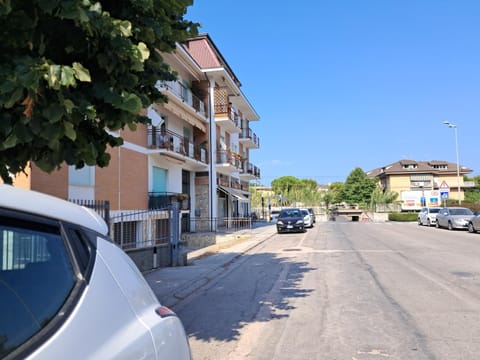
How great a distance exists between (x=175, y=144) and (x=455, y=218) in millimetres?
18723

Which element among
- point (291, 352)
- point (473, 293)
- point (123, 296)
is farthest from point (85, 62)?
point (473, 293)

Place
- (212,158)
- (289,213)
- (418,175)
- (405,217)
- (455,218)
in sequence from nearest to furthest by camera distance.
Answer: (455,218) → (289,213) → (212,158) → (405,217) → (418,175)

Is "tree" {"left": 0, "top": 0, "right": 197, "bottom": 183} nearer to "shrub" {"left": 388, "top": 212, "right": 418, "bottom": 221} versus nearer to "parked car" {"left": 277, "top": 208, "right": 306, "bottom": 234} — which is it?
"parked car" {"left": 277, "top": 208, "right": 306, "bottom": 234}

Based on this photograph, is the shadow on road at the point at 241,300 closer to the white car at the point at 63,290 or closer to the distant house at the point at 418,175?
the white car at the point at 63,290

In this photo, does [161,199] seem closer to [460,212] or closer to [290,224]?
[290,224]

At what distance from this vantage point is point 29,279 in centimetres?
156

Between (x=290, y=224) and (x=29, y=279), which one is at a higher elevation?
(x=29, y=279)

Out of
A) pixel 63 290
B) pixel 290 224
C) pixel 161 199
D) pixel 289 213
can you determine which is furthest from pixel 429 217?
pixel 63 290

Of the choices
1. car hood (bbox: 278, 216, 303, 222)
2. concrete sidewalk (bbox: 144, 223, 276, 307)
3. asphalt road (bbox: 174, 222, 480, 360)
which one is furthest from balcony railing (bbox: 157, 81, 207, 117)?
asphalt road (bbox: 174, 222, 480, 360)

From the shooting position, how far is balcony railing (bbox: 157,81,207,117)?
79.5 feet

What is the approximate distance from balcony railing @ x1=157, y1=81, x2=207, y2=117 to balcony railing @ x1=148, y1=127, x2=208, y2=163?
7.77 ft

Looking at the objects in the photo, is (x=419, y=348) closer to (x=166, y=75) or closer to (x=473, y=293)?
(x=473, y=293)

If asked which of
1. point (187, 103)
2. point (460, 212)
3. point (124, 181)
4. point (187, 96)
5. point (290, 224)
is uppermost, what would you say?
point (187, 96)

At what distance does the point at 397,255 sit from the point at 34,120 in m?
13.1
